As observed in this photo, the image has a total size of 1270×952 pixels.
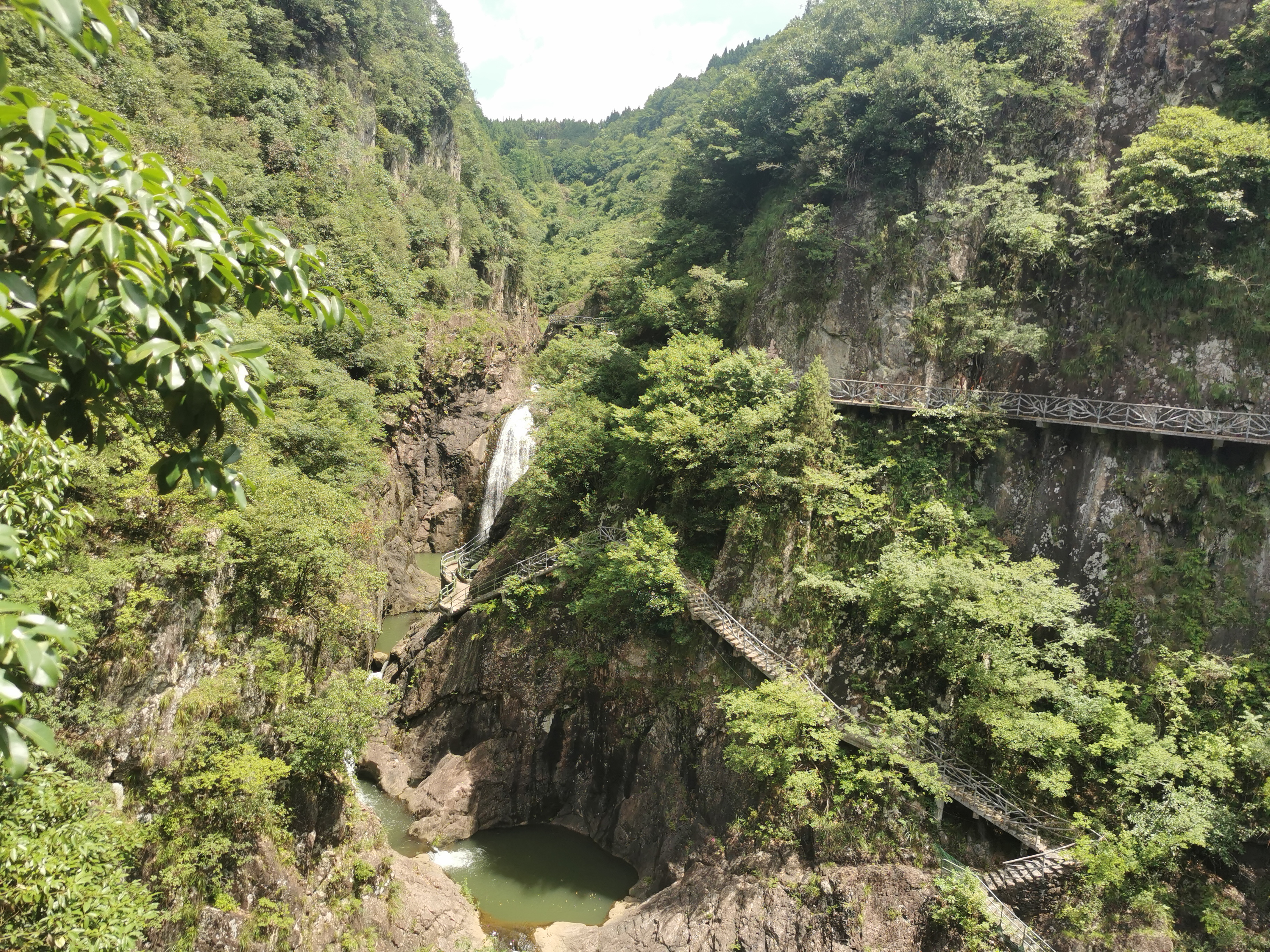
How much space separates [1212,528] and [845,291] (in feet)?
36.6

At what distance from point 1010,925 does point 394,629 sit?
2106 cm

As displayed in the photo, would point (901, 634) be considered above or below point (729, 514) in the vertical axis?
below

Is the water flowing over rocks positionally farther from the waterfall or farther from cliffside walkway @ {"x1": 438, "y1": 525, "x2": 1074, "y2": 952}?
cliffside walkway @ {"x1": 438, "y1": 525, "x2": 1074, "y2": 952}

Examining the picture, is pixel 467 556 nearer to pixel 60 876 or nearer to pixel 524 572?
pixel 524 572

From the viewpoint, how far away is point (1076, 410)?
1720 cm

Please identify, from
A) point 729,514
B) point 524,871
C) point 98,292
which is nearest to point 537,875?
point 524,871

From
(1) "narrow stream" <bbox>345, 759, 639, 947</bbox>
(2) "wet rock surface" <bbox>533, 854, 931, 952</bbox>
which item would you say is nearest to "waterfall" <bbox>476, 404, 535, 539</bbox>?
(1) "narrow stream" <bbox>345, 759, 639, 947</bbox>

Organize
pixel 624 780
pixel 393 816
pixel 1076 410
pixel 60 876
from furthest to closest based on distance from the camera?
pixel 393 816, pixel 624 780, pixel 1076 410, pixel 60 876

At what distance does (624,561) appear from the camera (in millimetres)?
17562

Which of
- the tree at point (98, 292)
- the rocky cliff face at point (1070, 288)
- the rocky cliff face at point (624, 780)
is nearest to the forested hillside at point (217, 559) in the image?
the tree at point (98, 292)

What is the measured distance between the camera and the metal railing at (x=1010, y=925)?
11805 millimetres

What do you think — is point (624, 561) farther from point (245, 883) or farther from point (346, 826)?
point (245, 883)

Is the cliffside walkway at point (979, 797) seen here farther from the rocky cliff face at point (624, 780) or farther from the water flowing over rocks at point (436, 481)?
the water flowing over rocks at point (436, 481)

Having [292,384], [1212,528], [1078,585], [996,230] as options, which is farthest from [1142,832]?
[292,384]
